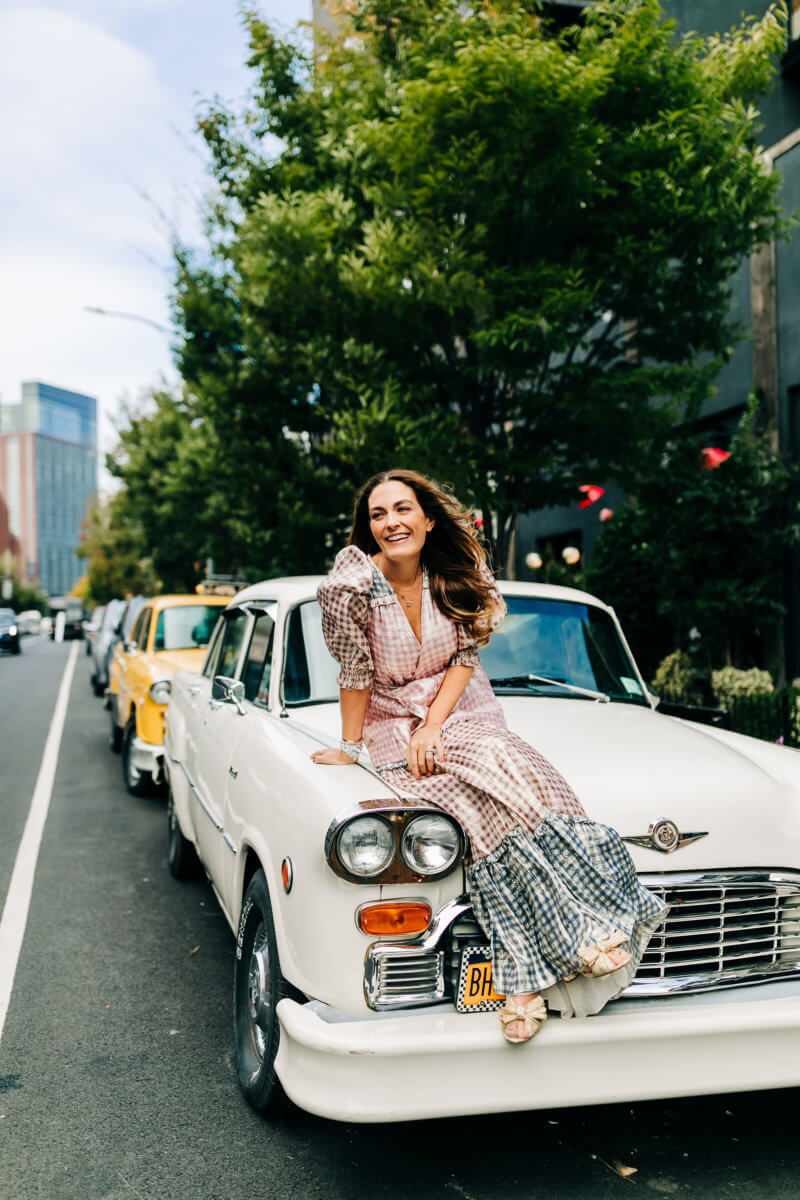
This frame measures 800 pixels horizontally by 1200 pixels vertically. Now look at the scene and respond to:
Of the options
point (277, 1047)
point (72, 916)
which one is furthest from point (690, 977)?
point (72, 916)

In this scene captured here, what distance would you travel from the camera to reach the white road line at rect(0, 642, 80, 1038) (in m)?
4.46

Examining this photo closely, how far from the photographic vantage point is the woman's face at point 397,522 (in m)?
3.21

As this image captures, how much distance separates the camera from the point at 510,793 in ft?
8.72

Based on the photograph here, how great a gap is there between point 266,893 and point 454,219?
6.78 m

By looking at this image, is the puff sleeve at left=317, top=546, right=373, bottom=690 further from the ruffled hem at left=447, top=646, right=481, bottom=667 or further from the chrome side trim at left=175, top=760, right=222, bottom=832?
the chrome side trim at left=175, top=760, right=222, bottom=832

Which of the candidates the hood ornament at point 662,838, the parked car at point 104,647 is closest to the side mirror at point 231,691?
the hood ornament at point 662,838

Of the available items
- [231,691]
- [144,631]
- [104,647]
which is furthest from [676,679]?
[104,647]

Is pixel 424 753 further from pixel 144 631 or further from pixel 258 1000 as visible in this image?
pixel 144 631

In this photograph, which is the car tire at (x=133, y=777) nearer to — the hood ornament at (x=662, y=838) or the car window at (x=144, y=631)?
the car window at (x=144, y=631)

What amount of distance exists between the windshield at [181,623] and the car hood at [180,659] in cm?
12

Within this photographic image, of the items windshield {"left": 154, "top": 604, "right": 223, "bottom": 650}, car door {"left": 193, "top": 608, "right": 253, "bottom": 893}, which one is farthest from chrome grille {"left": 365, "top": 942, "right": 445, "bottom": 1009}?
windshield {"left": 154, "top": 604, "right": 223, "bottom": 650}

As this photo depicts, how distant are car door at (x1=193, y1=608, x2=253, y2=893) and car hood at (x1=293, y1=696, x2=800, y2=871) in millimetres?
753

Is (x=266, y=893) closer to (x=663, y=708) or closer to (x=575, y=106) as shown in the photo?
(x=663, y=708)

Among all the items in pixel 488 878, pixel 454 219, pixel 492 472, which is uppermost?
pixel 454 219
